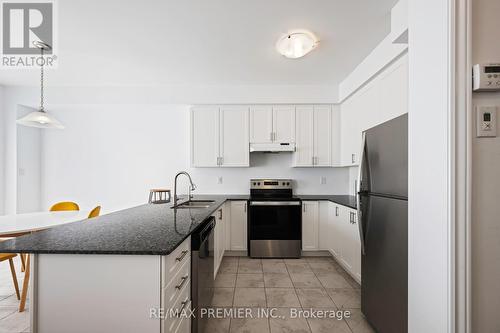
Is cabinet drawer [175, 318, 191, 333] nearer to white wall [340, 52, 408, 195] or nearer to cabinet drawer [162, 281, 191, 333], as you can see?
cabinet drawer [162, 281, 191, 333]

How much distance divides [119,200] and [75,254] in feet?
10.6

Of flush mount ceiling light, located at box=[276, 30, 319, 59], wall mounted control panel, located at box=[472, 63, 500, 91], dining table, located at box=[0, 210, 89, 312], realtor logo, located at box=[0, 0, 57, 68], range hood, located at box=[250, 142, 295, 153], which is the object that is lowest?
dining table, located at box=[0, 210, 89, 312]

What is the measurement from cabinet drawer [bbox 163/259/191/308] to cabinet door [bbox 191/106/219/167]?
2353mm

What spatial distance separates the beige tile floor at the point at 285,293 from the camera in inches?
75.7

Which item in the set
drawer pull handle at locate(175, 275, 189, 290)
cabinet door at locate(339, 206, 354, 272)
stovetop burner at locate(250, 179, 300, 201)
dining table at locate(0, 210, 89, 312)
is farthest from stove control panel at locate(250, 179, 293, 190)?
drawer pull handle at locate(175, 275, 189, 290)

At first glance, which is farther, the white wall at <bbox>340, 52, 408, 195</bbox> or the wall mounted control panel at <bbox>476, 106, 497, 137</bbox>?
the white wall at <bbox>340, 52, 408, 195</bbox>

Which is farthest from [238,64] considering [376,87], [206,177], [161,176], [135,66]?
[161,176]

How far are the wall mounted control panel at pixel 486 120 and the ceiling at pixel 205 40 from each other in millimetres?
1349

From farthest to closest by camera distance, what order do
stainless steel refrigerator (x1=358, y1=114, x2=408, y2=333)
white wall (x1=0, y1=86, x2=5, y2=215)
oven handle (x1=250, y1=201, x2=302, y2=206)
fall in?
white wall (x1=0, y1=86, x2=5, y2=215), oven handle (x1=250, y1=201, x2=302, y2=206), stainless steel refrigerator (x1=358, y1=114, x2=408, y2=333)

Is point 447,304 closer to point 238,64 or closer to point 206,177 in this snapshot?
point 238,64

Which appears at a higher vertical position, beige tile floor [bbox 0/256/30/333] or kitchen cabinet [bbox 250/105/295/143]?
kitchen cabinet [bbox 250/105/295/143]

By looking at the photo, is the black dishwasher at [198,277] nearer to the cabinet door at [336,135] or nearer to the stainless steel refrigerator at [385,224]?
the stainless steel refrigerator at [385,224]

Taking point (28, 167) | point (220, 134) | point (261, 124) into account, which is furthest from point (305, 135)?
point (28, 167)

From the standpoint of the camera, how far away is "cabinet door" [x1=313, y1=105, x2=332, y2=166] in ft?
12.1
